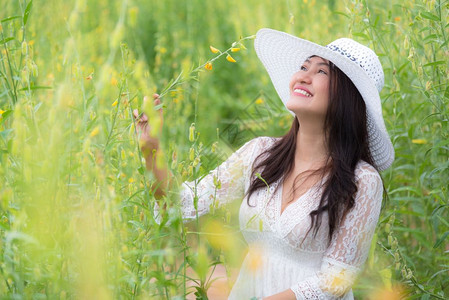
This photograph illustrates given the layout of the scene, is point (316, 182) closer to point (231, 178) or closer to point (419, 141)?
point (231, 178)

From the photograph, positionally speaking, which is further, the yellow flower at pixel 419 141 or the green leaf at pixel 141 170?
the yellow flower at pixel 419 141

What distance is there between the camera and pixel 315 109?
6.59 ft

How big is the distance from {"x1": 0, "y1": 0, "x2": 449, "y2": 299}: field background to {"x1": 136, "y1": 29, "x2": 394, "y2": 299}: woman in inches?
4.0

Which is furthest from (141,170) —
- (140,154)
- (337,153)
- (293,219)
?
(337,153)

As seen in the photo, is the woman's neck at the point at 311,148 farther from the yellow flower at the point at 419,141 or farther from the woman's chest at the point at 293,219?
the yellow flower at the point at 419,141

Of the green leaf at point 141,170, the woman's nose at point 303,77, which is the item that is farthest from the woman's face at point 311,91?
the green leaf at point 141,170

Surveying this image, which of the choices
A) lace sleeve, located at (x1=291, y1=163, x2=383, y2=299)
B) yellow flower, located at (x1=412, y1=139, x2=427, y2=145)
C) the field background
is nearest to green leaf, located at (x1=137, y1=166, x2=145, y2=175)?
the field background

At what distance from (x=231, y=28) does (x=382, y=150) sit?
336 cm

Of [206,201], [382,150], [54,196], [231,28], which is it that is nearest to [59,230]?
[54,196]

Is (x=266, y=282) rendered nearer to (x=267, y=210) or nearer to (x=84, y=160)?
(x=267, y=210)

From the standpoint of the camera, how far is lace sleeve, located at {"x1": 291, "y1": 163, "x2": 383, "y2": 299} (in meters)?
1.91

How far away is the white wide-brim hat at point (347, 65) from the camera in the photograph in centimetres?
201

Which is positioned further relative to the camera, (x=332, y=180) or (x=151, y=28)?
(x=151, y=28)

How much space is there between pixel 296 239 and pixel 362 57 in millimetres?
582
